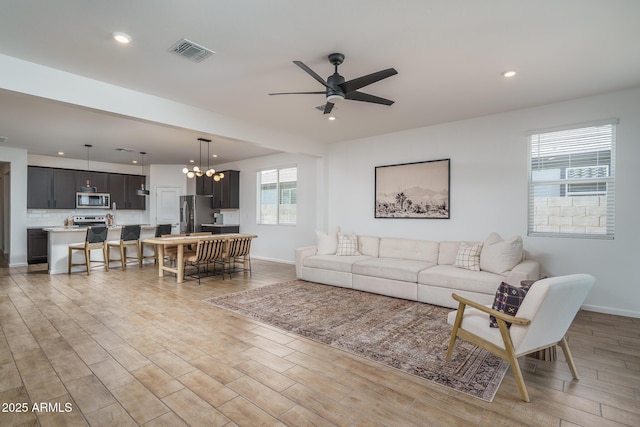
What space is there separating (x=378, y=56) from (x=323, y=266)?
3.39 meters

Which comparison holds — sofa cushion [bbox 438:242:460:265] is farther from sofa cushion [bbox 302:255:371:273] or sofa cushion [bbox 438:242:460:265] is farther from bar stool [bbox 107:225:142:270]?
bar stool [bbox 107:225:142:270]

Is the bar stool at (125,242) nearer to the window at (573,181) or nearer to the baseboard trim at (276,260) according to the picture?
the baseboard trim at (276,260)

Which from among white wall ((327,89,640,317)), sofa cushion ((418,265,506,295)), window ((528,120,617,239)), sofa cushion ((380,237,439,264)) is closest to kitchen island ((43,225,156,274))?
white wall ((327,89,640,317))

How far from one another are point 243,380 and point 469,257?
3.37 m

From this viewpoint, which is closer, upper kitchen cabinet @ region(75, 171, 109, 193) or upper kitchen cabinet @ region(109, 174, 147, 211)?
upper kitchen cabinet @ region(75, 171, 109, 193)

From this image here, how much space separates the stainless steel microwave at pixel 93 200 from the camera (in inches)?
320

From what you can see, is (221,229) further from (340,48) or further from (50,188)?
(340,48)

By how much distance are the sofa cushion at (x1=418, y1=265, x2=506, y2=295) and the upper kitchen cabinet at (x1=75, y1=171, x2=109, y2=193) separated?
28.5ft

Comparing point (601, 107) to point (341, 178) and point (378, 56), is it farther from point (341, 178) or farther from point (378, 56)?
point (341, 178)

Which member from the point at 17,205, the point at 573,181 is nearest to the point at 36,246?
the point at 17,205

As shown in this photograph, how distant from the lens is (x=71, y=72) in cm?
328

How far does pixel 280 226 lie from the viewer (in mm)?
7656

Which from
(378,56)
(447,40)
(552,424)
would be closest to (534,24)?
(447,40)

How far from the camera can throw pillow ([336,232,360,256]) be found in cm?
554
